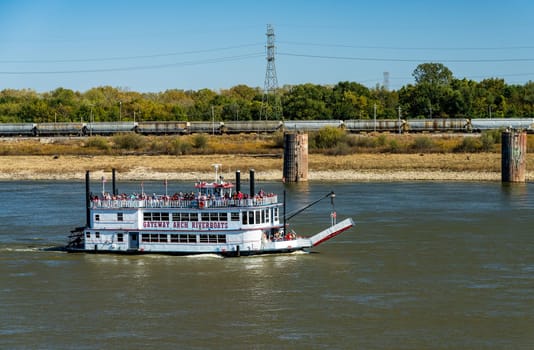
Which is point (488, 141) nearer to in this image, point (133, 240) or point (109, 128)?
point (109, 128)

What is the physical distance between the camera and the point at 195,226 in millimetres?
55781

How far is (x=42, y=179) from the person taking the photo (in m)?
112

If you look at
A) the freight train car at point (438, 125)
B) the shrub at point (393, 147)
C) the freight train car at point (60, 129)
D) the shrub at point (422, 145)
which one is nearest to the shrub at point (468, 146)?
the shrub at point (422, 145)

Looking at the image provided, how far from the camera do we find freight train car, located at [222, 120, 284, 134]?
149 metres

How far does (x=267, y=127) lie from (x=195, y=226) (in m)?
94.4

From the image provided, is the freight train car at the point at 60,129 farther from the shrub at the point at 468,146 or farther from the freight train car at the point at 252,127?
the shrub at the point at 468,146

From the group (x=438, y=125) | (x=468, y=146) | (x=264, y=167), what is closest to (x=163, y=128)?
(x=438, y=125)

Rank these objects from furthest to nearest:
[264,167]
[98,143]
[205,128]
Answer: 1. [205,128]
2. [98,143]
3. [264,167]

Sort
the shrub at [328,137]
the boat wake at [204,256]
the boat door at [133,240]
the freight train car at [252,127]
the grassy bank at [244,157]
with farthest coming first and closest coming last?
the freight train car at [252,127], the shrub at [328,137], the grassy bank at [244,157], the boat door at [133,240], the boat wake at [204,256]

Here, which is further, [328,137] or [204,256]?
[328,137]

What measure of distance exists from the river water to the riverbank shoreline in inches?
1444

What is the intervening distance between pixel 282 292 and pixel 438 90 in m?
132

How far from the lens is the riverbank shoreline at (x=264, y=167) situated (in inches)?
4188

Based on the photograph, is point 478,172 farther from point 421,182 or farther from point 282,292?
point 282,292
